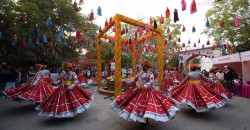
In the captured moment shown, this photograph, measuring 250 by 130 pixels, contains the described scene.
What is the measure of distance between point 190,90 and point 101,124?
299 cm

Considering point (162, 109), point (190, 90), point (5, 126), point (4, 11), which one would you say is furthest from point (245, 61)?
point (4, 11)

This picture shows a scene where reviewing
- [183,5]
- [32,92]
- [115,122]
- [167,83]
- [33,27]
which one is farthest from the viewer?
[33,27]

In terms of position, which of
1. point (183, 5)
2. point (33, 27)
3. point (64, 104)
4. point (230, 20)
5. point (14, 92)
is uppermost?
point (230, 20)

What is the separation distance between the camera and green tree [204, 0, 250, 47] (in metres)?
16.5

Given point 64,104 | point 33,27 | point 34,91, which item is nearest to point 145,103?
point 64,104

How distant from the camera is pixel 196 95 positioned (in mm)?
5871

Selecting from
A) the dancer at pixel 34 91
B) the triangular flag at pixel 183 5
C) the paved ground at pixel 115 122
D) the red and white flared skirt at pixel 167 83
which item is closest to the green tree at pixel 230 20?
the red and white flared skirt at pixel 167 83

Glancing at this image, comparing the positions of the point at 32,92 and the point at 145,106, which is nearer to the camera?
the point at 145,106

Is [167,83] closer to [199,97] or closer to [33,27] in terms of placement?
[199,97]

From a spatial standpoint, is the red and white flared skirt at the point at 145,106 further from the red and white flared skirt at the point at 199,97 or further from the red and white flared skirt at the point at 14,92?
the red and white flared skirt at the point at 14,92

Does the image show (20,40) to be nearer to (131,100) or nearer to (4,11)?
(4,11)

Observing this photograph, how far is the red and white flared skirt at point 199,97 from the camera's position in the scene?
5621 millimetres

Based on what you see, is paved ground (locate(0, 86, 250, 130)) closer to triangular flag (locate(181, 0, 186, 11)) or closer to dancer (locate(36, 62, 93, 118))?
dancer (locate(36, 62, 93, 118))

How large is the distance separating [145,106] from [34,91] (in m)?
4.49
